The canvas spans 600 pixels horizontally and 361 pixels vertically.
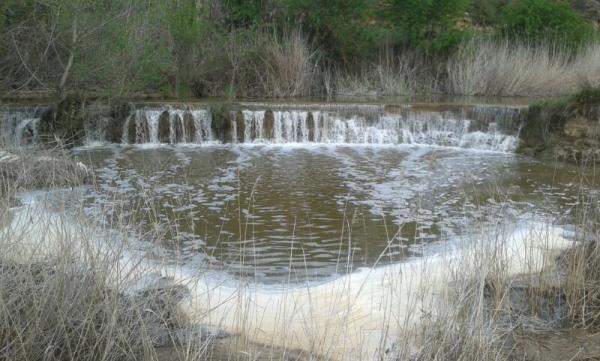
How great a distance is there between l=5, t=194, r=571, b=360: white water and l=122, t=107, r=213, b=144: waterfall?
28.1 feet

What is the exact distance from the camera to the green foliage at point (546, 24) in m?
18.6

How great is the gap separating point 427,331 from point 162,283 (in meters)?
1.68

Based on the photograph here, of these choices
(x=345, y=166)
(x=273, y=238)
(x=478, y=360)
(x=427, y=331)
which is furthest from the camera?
(x=345, y=166)

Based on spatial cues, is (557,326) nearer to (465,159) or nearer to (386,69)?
(465,159)

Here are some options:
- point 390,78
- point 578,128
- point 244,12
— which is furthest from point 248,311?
point 244,12

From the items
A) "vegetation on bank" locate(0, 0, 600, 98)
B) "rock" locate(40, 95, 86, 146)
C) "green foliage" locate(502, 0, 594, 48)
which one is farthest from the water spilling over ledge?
"green foliage" locate(502, 0, 594, 48)

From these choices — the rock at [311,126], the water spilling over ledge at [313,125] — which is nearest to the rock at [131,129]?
the water spilling over ledge at [313,125]

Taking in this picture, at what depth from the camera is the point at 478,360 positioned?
3299 mm

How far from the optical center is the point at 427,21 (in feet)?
64.6

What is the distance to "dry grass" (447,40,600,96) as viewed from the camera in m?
17.4

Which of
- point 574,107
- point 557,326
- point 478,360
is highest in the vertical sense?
point 574,107

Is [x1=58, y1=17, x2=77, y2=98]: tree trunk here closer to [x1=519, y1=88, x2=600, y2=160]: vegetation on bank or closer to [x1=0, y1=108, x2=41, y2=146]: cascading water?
[x1=0, y1=108, x2=41, y2=146]: cascading water

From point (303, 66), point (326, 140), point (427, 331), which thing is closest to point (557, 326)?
point (427, 331)

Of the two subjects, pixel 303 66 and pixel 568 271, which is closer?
pixel 568 271
